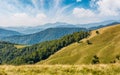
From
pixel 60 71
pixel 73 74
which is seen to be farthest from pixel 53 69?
pixel 73 74

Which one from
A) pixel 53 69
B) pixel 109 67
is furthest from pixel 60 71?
pixel 109 67

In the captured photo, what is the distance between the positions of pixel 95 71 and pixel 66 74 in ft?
7.62

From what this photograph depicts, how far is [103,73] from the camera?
1792cm

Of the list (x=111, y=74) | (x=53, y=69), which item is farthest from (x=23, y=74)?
(x=111, y=74)

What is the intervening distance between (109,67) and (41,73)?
5269 mm

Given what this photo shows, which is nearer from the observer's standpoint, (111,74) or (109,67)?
(111,74)

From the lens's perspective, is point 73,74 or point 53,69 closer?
point 73,74

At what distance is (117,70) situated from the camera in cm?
1859

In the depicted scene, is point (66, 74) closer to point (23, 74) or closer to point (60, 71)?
point (60, 71)

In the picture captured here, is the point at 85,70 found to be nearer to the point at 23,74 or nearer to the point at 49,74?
the point at 49,74

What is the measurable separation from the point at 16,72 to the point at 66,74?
365 centimetres

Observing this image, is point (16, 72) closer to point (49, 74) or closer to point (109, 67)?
point (49, 74)

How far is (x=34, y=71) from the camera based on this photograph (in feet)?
60.8

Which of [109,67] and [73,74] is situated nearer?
[73,74]
